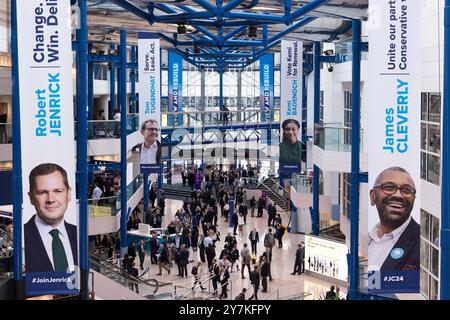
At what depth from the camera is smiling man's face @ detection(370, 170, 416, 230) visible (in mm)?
13672

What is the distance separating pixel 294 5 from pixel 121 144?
8.65 m

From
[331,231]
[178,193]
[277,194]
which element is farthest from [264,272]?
[178,193]

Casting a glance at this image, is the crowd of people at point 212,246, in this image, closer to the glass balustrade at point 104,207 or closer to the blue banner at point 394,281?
the glass balustrade at point 104,207

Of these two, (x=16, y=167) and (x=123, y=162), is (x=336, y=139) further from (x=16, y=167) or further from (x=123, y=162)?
(x=16, y=167)

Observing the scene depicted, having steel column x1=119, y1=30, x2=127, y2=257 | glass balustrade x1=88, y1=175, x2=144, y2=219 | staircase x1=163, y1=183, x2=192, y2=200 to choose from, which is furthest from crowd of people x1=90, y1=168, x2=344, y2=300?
staircase x1=163, y1=183, x2=192, y2=200

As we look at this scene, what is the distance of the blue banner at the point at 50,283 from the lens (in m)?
14.6

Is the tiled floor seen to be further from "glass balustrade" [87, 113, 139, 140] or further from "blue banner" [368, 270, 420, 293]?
"blue banner" [368, 270, 420, 293]

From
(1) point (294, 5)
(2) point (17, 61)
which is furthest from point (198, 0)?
(2) point (17, 61)

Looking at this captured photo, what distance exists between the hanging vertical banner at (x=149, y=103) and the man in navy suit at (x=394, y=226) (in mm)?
17313

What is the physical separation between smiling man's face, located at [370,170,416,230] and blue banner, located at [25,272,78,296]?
5.20 m

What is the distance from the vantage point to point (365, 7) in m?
20.9

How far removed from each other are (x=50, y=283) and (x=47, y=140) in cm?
242

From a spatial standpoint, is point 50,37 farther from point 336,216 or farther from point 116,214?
point 336,216

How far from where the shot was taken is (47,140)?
14.6m
